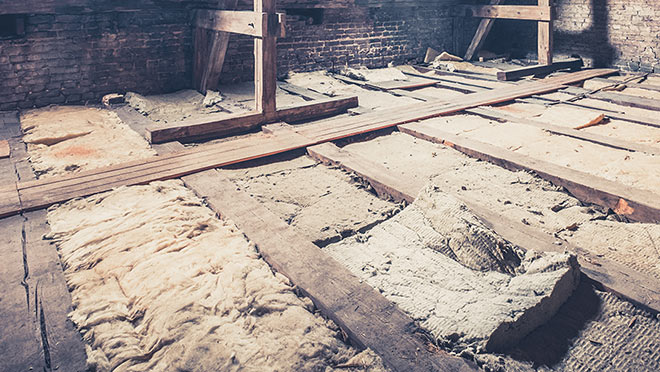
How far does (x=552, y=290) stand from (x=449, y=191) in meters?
1.22

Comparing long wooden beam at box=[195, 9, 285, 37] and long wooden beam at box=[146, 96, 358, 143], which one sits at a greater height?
long wooden beam at box=[195, 9, 285, 37]

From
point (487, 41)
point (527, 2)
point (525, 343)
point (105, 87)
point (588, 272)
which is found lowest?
point (525, 343)

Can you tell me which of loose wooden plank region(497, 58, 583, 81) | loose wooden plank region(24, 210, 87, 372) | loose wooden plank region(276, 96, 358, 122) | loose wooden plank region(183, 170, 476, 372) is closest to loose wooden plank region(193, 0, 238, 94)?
loose wooden plank region(276, 96, 358, 122)

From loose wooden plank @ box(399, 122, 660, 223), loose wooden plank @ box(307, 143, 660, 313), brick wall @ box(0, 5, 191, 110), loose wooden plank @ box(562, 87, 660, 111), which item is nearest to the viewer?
loose wooden plank @ box(307, 143, 660, 313)

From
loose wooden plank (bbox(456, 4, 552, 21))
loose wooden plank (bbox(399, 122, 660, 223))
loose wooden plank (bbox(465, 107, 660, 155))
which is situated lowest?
loose wooden plank (bbox(399, 122, 660, 223))

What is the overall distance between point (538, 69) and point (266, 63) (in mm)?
4450

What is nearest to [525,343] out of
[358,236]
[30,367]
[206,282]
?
[358,236]

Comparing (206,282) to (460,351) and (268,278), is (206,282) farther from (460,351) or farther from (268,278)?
(460,351)

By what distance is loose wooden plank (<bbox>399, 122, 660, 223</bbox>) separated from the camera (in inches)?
98.0

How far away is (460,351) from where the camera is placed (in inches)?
59.6

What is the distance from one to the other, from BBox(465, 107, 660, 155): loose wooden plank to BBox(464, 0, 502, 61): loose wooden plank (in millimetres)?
3916

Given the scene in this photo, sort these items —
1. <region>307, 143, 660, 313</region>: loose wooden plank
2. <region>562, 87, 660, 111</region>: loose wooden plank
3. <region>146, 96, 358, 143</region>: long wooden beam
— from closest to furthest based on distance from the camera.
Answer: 1. <region>307, 143, 660, 313</region>: loose wooden plank
2. <region>146, 96, 358, 143</region>: long wooden beam
3. <region>562, 87, 660, 111</region>: loose wooden plank

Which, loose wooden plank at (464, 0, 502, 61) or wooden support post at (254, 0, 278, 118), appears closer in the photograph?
wooden support post at (254, 0, 278, 118)

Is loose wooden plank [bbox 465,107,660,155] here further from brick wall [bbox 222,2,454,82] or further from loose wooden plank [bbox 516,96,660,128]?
brick wall [bbox 222,2,454,82]
